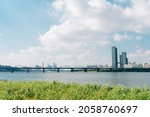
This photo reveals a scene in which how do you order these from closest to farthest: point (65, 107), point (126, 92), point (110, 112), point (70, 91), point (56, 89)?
point (110, 112)
point (65, 107)
point (126, 92)
point (70, 91)
point (56, 89)

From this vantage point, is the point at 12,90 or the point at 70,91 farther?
the point at 12,90

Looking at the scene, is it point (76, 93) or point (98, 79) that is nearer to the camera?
point (76, 93)

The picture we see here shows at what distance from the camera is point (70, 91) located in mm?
21656

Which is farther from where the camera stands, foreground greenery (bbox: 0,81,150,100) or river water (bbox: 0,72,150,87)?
river water (bbox: 0,72,150,87)

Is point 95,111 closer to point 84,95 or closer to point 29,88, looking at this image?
point 84,95

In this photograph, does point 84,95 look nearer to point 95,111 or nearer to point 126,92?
point 126,92

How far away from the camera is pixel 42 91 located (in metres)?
22.6

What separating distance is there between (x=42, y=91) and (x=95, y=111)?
10.9 m

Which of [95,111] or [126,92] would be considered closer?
[95,111]

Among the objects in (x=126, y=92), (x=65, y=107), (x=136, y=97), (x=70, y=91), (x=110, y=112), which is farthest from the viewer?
(x=70, y=91)

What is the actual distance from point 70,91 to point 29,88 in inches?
140

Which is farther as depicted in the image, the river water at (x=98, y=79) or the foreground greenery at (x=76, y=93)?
the river water at (x=98, y=79)

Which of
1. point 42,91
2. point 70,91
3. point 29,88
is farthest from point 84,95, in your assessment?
point 29,88

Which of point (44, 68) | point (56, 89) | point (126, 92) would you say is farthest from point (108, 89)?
point (44, 68)
